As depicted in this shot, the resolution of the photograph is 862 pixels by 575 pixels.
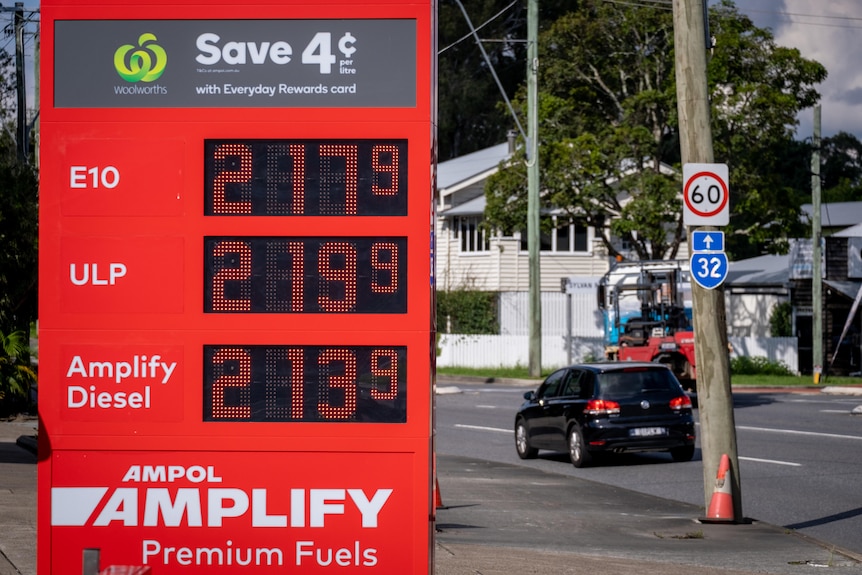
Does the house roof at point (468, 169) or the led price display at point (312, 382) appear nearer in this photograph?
the led price display at point (312, 382)

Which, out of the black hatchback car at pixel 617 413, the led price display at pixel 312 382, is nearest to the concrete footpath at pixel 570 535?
the black hatchback car at pixel 617 413

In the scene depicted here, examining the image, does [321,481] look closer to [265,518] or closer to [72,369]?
[265,518]

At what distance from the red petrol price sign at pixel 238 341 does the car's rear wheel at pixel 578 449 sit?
1251 centimetres

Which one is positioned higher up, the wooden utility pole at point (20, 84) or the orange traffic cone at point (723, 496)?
the wooden utility pole at point (20, 84)

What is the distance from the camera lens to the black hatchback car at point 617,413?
1869cm

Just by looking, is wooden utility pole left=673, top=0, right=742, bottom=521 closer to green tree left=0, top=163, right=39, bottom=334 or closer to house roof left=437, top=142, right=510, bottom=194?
green tree left=0, top=163, right=39, bottom=334

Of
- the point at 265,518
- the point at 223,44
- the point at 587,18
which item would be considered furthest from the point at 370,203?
the point at 587,18

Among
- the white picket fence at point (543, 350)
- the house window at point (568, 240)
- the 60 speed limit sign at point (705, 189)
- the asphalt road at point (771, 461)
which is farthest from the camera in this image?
the house window at point (568, 240)

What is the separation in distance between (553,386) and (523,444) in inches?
40.9

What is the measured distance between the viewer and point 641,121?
42469mm

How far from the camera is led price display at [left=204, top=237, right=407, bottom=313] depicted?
6.54 m

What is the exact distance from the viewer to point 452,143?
74.2 metres

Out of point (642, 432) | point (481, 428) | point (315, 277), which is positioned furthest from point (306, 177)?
point (481, 428)

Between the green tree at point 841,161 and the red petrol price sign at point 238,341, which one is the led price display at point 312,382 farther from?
the green tree at point 841,161
